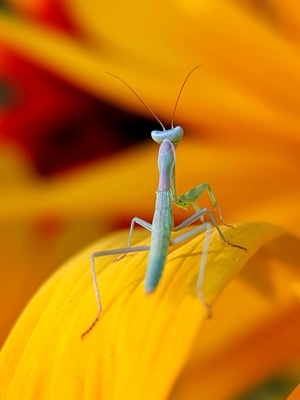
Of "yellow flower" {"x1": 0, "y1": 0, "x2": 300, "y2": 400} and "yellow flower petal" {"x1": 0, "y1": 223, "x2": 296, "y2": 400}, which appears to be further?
"yellow flower" {"x1": 0, "y1": 0, "x2": 300, "y2": 400}

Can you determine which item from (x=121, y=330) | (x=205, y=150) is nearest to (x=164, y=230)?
(x=121, y=330)

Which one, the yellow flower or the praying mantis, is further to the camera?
the yellow flower

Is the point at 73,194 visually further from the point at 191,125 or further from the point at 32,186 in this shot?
the point at 191,125

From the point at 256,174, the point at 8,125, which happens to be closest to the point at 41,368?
the point at 256,174

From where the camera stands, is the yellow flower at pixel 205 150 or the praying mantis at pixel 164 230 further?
the yellow flower at pixel 205 150

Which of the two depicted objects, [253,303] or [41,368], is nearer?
[41,368]

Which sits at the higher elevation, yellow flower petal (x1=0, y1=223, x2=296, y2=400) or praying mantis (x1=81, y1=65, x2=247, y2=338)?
praying mantis (x1=81, y1=65, x2=247, y2=338)

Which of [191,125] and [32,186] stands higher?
[191,125]

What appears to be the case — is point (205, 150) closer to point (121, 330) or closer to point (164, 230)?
point (164, 230)
